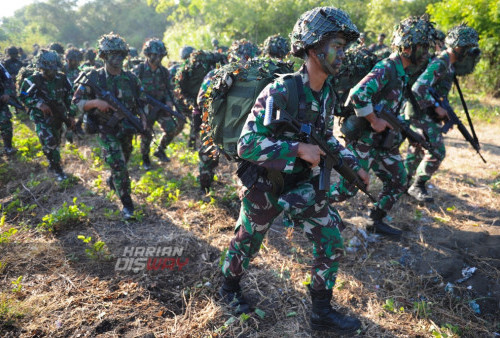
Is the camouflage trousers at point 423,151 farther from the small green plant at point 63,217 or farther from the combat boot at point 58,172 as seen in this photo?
the combat boot at point 58,172

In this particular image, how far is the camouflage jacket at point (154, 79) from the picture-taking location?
6.51 metres

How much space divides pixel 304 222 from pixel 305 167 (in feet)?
1.43

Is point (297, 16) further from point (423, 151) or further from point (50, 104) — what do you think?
point (50, 104)

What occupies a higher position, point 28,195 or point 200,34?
point 200,34

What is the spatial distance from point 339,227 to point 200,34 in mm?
17729

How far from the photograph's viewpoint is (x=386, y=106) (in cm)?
371

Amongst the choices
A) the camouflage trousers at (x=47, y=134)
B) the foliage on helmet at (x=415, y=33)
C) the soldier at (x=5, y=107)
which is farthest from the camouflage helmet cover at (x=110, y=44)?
the soldier at (x=5, y=107)

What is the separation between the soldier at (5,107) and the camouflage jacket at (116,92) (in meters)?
3.54

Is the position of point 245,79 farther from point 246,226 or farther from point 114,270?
point 114,270

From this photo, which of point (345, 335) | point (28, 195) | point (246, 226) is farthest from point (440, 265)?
point (28, 195)

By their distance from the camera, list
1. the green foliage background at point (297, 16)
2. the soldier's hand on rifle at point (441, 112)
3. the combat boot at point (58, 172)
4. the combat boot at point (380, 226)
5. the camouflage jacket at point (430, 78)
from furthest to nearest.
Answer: the green foliage background at point (297, 16) → the combat boot at point (58, 172) → the soldier's hand on rifle at point (441, 112) → the camouflage jacket at point (430, 78) → the combat boot at point (380, 226)

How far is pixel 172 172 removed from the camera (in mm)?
6270

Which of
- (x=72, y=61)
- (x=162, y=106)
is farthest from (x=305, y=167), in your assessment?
(x=72, y=61)

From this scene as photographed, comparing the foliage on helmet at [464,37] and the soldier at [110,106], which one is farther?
the foliage on helmet at [464,37]
